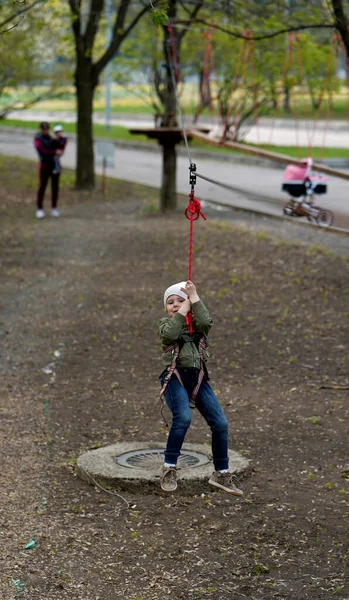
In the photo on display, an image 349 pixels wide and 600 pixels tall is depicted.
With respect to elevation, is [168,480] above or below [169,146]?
below

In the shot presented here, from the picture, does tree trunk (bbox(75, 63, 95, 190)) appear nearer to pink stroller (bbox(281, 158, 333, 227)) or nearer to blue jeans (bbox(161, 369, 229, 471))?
pink stroller (bbox(281, 158, 333, 227))

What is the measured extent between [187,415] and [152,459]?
41.7 inches

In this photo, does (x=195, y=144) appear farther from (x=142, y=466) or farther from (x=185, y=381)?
(x=185, y=381)

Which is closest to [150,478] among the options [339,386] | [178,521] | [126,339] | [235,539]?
[178,521]

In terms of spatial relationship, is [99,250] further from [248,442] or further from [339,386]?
[248,442]

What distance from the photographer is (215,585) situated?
17.9 ft

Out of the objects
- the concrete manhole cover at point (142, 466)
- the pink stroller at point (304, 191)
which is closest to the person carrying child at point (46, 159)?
the pink stroller at point (304, 191)

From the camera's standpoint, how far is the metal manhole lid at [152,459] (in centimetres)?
702

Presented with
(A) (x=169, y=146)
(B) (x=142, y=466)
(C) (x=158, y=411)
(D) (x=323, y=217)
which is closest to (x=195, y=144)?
(A) (x=169, y=146)

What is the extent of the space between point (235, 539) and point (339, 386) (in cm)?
340

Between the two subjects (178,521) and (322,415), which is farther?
(322,415)

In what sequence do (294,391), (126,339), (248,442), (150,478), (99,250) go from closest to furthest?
(150,478)
(248,442)
(294,391)
(126,339)
(99,250)

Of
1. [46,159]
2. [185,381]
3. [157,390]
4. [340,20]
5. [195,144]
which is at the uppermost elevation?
[340,20]

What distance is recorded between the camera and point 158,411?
854cm
